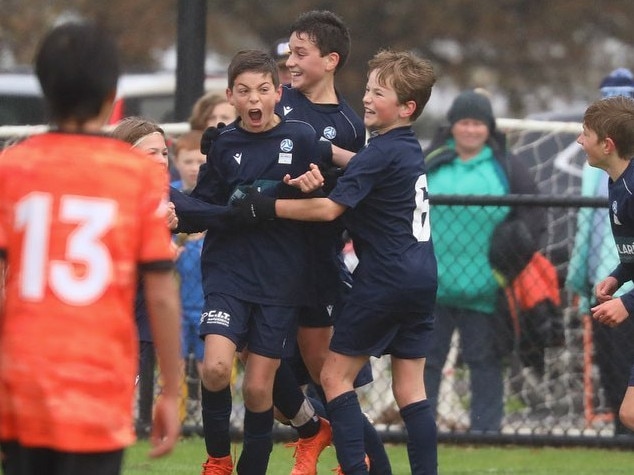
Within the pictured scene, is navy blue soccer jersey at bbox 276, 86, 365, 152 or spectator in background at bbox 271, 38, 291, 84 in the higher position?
spectator in background at bbox 271, 38, 291, 84

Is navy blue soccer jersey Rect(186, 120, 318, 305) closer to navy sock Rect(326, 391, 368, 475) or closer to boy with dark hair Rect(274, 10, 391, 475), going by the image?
boy with dark hair Rect(274, 10, 391, 475)

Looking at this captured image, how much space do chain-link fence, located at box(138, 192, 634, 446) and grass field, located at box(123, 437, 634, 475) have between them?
88 millimetres

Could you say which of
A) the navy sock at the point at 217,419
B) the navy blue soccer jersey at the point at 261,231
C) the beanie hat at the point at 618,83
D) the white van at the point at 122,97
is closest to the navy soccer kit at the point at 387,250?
the navy blue soccer jersey at the point at 261,231

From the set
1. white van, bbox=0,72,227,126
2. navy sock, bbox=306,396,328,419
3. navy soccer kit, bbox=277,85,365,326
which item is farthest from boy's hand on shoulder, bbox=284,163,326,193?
white van, bbox=0,72,227,126

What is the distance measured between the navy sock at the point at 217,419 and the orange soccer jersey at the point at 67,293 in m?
2.42

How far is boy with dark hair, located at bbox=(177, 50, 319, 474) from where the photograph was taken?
6383 mm

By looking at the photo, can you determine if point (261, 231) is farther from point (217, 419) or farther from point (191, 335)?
point (191, 335)

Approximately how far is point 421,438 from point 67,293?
273 cm

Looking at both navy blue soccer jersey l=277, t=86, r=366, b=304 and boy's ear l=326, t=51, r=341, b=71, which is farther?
boy's ear l=326, t=51, r=341, b=71

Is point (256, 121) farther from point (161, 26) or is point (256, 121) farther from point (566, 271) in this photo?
point (161, 26)

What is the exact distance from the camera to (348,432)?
6387 mm

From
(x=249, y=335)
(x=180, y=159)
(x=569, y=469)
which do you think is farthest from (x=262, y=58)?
(x=569, y=469)

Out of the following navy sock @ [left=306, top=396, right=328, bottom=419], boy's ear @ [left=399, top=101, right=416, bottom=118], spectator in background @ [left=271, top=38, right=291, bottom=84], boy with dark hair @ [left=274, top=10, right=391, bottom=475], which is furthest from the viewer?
spectator in background @ [left=271, top=38, right=291, bottom=84]

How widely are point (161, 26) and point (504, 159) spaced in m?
21.9
